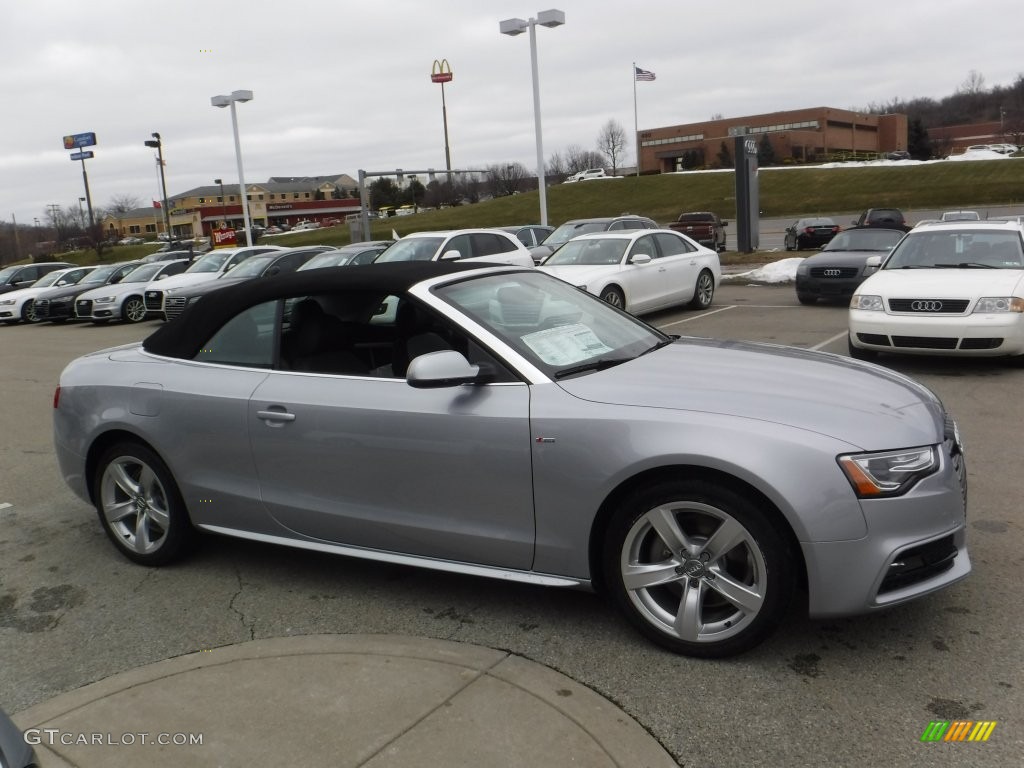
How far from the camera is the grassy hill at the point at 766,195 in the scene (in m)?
60.4

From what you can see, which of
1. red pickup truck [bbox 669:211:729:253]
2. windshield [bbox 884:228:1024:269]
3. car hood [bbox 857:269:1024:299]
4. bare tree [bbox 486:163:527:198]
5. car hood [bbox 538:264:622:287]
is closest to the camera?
car hood [bbox 857:269:1024:299]

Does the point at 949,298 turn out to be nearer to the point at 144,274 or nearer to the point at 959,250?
the point at 959,250

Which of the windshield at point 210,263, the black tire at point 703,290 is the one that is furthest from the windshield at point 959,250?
the windshield at point 210,263

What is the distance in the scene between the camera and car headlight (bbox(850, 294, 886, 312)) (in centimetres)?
920

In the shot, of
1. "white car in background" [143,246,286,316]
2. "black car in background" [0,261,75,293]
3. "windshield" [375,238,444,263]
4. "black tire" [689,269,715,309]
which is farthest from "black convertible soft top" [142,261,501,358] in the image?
"black car in background" [0,261,75,293]

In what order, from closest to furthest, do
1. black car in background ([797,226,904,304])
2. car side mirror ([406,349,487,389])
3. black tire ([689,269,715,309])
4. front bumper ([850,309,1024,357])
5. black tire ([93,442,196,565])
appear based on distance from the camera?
car side mirror ([406,349,487,389]) → black tire ([93,442,196,565]) → front bumper ([850,309,1024,357]) → black car in background ([797,226,904,304]) → black tire ([689,269,715,309])

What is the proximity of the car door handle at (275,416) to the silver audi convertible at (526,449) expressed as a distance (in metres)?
0.01

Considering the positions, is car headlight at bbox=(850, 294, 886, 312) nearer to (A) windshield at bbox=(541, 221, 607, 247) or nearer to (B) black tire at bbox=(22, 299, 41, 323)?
(A) windshield at bbox=(541, 221, 607, 247)

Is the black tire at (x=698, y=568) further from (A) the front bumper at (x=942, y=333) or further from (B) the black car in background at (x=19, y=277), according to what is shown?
(B) the black car in background at (x=19, y=277)

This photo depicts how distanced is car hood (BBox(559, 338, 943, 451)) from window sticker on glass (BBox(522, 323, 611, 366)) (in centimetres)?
18

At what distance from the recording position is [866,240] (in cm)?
1600

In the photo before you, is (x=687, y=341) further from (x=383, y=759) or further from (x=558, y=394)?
(x=383, y=759)

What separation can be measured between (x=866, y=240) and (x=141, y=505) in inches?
574

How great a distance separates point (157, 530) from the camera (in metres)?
4.69
